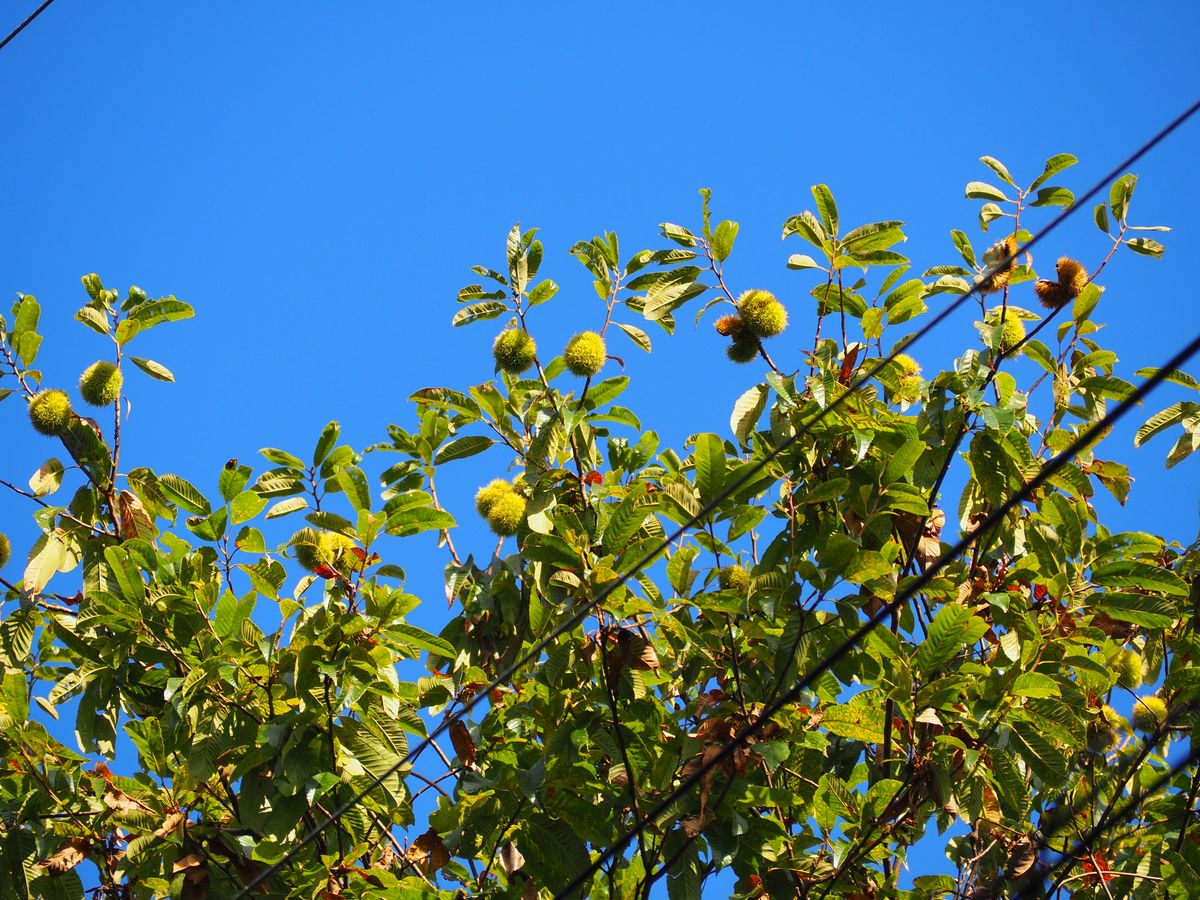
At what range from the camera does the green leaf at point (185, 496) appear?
3.53 m

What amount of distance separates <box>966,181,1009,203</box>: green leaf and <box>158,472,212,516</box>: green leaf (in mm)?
2437

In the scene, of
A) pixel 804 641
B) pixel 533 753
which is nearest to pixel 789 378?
pixel 804 641

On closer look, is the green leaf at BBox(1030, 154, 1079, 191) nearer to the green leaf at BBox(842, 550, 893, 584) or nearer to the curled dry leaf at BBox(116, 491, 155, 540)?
the green leaf at BBox(842, 550, 893, 584)

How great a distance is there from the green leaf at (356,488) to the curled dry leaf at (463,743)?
655mm

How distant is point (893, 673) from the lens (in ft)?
9.73

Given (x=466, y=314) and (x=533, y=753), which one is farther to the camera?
(x=466, y=314)

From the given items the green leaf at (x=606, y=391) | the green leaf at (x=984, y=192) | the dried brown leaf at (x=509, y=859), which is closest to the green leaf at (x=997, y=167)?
the green leaf at (x=984, y=192)

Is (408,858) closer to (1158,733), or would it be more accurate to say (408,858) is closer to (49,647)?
(49,647)

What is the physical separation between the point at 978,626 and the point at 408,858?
1.72 m

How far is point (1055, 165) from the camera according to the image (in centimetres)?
349

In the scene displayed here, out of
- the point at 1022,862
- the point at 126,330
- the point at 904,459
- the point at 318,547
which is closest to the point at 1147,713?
the point at 1022,862

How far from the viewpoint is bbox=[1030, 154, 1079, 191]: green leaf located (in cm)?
347

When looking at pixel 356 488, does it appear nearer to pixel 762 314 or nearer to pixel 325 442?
pixel 325 442

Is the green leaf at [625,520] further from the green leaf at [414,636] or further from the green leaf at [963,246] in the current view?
the green leaf at [963,246]
